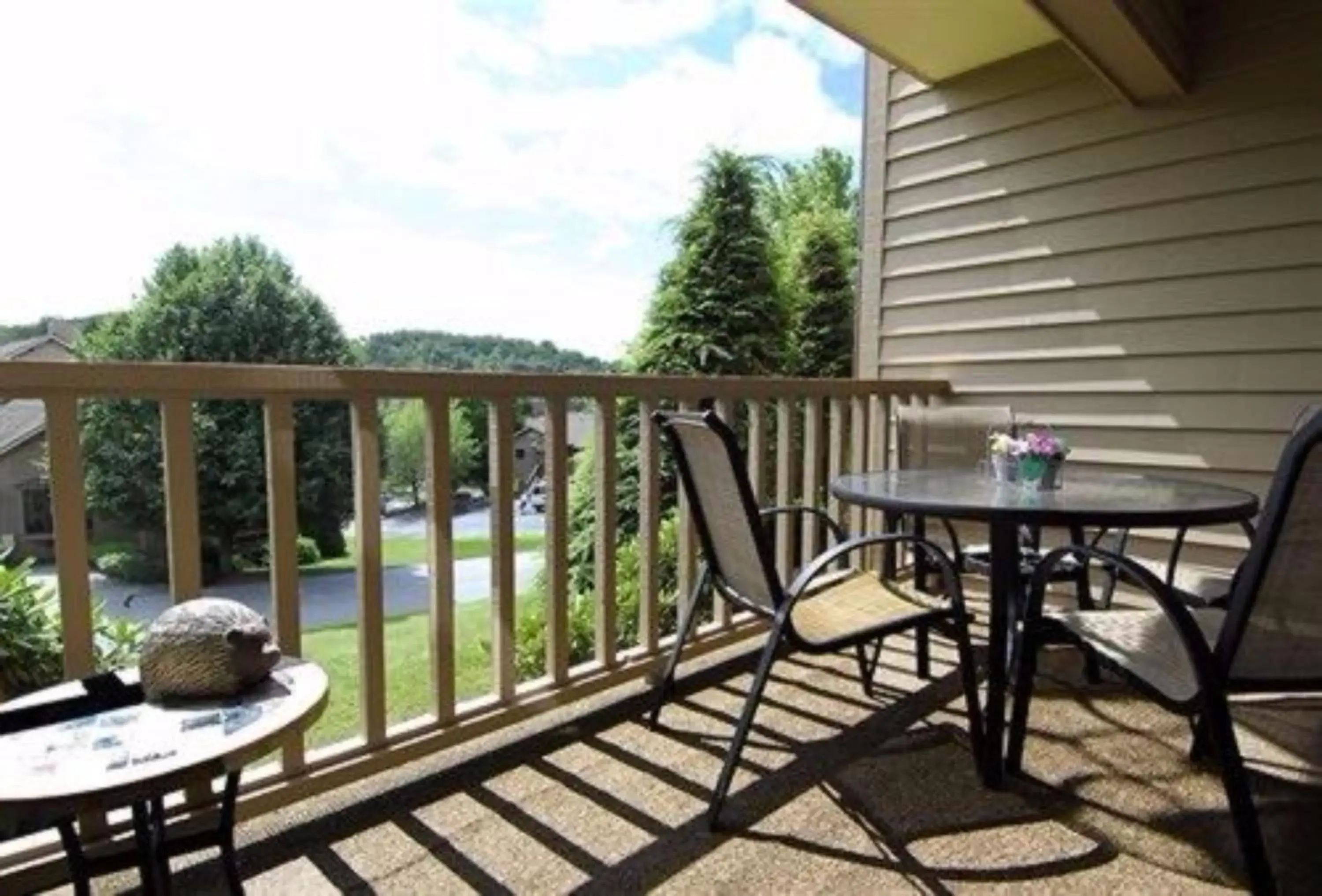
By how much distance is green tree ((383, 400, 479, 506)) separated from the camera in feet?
7.28

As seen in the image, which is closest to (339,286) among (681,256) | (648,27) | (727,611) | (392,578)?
(392,578)

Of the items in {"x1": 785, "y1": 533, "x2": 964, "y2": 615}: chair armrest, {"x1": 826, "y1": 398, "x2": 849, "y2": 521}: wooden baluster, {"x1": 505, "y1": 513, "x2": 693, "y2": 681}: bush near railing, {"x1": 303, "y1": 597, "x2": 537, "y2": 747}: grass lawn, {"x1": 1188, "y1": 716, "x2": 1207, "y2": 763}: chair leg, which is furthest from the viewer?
{"x1": 303, "y1": 597, "x2": 537, "y2": 747}: grass lawn

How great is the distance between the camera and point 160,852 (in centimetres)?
120

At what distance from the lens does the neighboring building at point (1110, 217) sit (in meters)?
3.09

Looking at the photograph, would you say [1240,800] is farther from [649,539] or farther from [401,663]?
[401,663]

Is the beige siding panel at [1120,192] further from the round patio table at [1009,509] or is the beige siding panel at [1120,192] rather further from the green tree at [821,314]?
the green tree at [821,314]

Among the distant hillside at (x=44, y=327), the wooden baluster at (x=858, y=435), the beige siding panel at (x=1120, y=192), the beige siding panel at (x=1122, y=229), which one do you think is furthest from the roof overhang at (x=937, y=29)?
the distant hillside at (x=44, y=327)

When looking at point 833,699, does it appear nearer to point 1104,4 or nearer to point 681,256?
point 1104,4

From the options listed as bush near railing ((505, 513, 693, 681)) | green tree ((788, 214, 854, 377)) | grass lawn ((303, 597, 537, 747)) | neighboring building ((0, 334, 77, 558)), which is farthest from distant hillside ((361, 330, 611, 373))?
bush near railing ((505, 513, 693, 681))

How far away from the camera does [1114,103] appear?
3.55 m

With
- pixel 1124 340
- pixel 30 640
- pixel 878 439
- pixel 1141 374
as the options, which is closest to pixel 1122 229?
pixel 1124 340

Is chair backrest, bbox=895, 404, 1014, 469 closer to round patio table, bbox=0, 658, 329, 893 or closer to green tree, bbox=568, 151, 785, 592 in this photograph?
round patio table, bbox=0, 658, 329, 893

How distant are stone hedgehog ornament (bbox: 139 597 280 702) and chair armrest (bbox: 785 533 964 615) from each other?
1.15 metres

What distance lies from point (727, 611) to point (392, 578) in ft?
62.1
